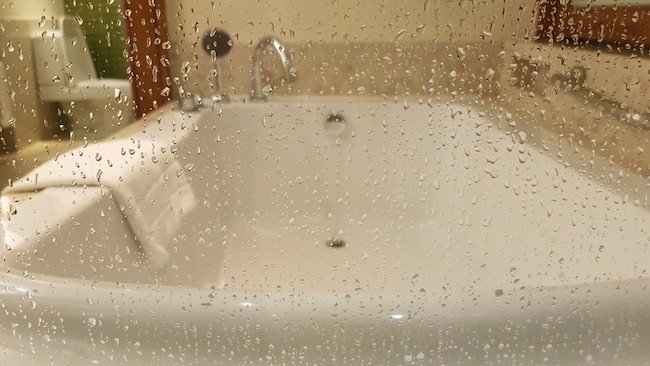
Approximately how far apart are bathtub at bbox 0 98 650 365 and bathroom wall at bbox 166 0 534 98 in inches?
2.0

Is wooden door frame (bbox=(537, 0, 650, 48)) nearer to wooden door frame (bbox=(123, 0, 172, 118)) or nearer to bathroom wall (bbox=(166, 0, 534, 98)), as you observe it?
bathroom wall (bbox=(166, 0, 534, 98))

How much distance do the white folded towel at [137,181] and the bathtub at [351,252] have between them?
0.05 ft

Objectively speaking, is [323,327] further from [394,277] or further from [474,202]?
[474,202]

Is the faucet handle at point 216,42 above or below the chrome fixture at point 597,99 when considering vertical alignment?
above

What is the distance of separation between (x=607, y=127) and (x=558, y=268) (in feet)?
0.63

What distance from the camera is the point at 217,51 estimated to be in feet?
2.02

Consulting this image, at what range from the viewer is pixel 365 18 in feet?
2.00

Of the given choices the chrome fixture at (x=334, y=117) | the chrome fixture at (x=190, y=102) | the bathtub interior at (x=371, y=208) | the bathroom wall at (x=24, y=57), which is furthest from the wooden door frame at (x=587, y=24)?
the bathroom wall at (x=24, y=57)

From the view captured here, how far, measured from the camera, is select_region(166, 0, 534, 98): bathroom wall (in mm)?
578

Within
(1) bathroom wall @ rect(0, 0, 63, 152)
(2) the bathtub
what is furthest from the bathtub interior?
(1) bathroom wall @ rect(0, 0, 63, 152)

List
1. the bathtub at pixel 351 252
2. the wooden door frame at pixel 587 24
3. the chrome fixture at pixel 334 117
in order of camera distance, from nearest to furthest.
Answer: the bathtub at pixel 351 252 < the wooden door frame at pixel 587 24 < the chrome fixture at pixel 334 117

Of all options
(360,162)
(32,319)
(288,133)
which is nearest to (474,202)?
(360,162)

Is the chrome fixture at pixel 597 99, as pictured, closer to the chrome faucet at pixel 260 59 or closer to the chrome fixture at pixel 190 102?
the chrome faucet at pixel 260 59

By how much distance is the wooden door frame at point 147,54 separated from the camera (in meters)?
0.57
